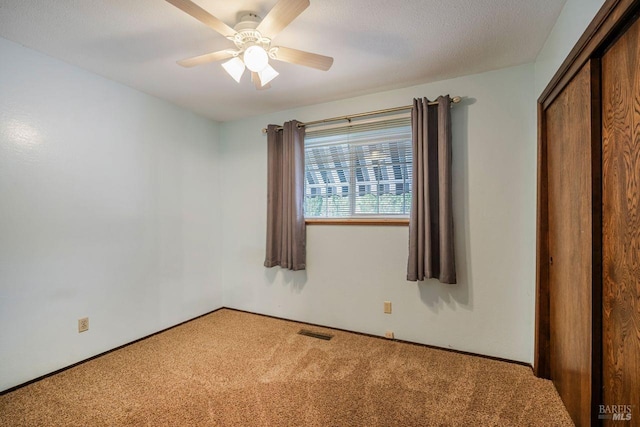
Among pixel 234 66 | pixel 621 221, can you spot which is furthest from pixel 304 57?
pixel 621 221

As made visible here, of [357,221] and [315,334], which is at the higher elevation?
[357,221]

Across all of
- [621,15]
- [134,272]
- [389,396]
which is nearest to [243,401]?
[389,396]

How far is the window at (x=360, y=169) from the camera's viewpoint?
8.70 feet

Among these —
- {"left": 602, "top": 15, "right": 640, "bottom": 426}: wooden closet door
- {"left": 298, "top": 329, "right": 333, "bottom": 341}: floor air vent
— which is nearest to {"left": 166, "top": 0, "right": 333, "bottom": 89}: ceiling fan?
{"left": 602, "top": 15, "right": 640, "bottom": 426}: wooden closet door

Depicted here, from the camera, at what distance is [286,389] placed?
6.07 ft

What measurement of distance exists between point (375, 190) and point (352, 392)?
171 centimetres

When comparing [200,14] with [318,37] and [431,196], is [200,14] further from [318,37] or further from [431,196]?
[431,196]

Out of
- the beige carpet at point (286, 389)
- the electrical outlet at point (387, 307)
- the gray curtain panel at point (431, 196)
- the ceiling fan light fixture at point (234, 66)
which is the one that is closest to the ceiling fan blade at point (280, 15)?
the ceiling fan light fixture at point (234, 66)

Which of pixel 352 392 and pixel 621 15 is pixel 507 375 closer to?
pixel 352 392

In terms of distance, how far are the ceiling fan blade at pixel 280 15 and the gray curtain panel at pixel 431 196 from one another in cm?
138

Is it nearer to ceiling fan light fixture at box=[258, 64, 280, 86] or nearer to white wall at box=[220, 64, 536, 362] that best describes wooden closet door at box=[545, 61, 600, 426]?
white wall at box=[220, 64, 536, 362]

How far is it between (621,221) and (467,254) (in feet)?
4.19

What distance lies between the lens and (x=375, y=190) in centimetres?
278

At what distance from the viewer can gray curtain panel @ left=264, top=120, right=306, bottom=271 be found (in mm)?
2910
